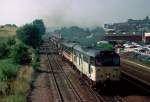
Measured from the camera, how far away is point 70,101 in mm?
25875

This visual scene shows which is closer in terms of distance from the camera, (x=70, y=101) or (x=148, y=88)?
(x=70, y=101)

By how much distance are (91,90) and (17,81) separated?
7059 mm

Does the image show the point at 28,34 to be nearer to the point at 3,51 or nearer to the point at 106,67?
the point at 3,51

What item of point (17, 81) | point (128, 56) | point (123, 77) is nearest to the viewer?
point (17, 81)

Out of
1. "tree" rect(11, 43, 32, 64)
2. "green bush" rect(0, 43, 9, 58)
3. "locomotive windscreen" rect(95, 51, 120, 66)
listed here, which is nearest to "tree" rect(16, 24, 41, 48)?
"green bush" rect(0, 43, 9, 58)

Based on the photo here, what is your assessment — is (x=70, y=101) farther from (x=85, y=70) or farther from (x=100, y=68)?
(x=85, y=70)

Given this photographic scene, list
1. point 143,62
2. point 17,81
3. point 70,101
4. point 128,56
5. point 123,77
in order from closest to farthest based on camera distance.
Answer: point 70,101 < point 17,81 < point 123,77 < point 143,62 < point 128,56

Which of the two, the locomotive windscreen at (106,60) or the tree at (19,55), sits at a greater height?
the locomotive windscreen at (106,60)

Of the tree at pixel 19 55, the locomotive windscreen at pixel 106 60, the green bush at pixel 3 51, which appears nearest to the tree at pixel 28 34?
the green bush at pixel 3 51

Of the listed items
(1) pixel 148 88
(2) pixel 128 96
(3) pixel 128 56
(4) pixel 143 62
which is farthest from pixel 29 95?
(3) pixel 128 56

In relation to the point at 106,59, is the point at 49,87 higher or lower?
lower

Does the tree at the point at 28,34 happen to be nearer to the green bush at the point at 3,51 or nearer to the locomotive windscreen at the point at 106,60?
the green bush at the point at 3,51

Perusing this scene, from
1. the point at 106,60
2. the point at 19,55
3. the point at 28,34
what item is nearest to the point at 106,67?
the point at 106,60

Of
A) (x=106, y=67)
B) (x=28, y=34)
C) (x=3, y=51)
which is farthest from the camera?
(x=28, y=34)
